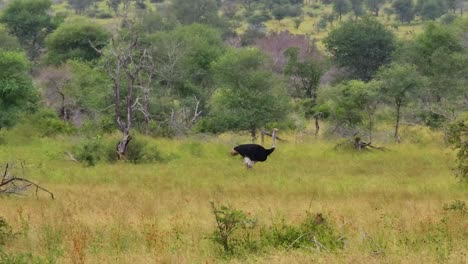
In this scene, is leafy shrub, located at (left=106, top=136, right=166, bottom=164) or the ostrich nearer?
the ostrich

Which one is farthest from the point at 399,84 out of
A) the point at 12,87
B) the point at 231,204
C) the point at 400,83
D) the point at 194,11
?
the point at 194,11

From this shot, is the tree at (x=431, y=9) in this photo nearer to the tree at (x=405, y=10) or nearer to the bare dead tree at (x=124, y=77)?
the tree at (x=405, y=10)

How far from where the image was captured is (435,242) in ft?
28.0

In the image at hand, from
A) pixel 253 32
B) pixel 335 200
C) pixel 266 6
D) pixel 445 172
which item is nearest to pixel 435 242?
pixel 335 200

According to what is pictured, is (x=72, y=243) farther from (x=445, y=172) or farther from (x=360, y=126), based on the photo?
(x=360, y=126)

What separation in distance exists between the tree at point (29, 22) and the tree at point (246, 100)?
35683 mm

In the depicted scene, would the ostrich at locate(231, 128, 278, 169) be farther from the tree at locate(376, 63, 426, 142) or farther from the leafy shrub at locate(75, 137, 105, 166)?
the tree at locate(376, 63, 426, 142)

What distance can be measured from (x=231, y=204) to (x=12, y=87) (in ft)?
58.5

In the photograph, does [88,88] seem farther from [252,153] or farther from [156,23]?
[156,23]

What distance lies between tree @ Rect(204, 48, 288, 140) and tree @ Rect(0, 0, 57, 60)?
3568cm

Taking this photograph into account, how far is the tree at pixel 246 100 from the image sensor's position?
27938 mm

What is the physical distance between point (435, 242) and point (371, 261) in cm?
220

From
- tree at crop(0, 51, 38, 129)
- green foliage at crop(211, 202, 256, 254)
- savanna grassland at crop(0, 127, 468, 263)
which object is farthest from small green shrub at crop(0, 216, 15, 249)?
tree at crop(0, 51, 38, 129)

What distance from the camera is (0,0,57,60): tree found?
59719 mm
